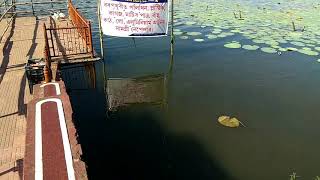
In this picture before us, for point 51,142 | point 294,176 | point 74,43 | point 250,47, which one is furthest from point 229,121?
point 74,43

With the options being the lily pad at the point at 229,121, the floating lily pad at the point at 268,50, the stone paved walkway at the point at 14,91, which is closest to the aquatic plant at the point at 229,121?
the lily pad at the point at 229,121

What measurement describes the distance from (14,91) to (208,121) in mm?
7283

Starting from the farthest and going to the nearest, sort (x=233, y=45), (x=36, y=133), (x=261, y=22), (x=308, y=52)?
(x=261, y=22), (x=233, y=45), (x=308, y=52), (x=36, y=133)

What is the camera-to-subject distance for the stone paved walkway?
28.2 ft

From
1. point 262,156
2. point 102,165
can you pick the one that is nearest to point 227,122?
point 262,156

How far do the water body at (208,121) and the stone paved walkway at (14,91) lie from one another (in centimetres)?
189

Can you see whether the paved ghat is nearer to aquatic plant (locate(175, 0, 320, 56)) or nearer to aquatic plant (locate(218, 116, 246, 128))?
aquatic plant (locate(218, 116, 246, 128))

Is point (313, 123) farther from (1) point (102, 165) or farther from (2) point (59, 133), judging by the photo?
(2) point (59, 133)

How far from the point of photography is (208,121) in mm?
11727

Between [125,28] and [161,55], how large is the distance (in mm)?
2953

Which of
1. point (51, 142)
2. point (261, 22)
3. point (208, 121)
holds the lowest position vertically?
point (208, 121)

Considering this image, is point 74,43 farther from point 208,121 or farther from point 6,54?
point 208,121

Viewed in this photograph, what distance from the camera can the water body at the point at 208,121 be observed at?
9516 millimetres

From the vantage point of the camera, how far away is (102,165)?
9453 millimetres
